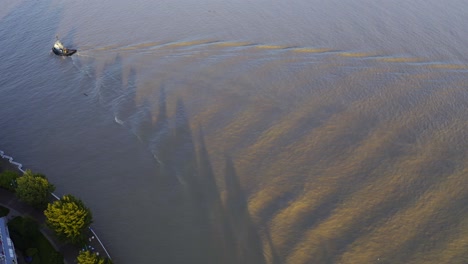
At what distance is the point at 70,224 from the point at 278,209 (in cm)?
1254

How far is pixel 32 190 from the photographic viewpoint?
24.2 metres

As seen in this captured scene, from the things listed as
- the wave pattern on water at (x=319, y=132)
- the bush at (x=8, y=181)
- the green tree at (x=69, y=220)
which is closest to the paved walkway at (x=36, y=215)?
the bush at (x=8, y=181)

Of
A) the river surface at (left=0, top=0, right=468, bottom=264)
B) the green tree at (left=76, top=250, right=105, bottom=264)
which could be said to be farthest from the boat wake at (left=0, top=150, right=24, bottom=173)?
the green tree at (left=76, top=250, right=105, bottom=264)

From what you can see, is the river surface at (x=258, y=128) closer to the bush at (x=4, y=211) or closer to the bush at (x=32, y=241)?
the bush at (x=32, y=241)

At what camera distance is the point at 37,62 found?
4300cm

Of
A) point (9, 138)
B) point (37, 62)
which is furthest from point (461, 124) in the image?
point (37, 62)

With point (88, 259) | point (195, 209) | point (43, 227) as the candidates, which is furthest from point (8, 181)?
point (195, 209)

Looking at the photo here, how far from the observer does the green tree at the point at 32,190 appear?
24266 millimetres

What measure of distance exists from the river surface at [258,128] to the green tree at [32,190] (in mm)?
2948

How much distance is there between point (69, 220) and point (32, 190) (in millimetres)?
4377

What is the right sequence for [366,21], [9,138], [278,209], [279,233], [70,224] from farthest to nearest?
[366,21], [9,138], [278,209], [279,233], [70,224]

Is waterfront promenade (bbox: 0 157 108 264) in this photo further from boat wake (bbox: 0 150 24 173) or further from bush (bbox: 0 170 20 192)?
boat wake (bbox: 0 150 24 173)

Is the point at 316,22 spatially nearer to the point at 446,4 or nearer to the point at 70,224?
the point at 446,4

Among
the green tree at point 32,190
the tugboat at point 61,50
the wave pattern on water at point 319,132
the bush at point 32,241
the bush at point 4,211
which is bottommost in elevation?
the bush at point 4,211
